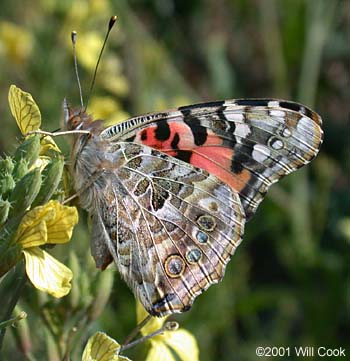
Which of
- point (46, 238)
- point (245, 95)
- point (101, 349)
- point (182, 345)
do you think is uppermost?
point (245, 95)

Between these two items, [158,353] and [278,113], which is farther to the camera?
[278,113]

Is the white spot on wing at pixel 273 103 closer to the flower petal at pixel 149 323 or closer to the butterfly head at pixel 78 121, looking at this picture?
the butterfly head at pixel 78 121

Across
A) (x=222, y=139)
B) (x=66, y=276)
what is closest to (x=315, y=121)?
(x=222, y=139)

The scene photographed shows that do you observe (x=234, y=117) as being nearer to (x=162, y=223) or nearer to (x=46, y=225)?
(x=162, y=223)

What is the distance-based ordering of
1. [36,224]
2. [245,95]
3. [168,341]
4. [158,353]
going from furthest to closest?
[245,95], [168,341], [158,353], [36,224]

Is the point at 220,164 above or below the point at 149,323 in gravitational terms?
above

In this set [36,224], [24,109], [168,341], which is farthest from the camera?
[168,341]

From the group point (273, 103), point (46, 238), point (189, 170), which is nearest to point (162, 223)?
point (189, 170)
